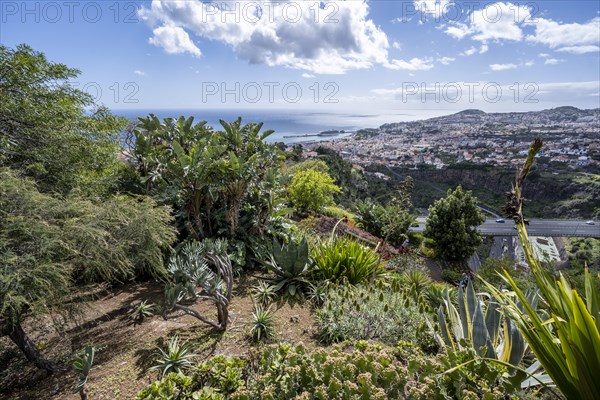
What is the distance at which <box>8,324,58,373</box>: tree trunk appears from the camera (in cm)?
332

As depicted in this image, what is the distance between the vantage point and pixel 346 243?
19.7 ft

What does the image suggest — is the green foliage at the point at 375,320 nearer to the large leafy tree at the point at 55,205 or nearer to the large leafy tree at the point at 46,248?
the large leafy tree at the point at 55,205

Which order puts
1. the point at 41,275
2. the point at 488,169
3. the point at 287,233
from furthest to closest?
the point at 488,169 → the point at 287,233 → the point at 41,275

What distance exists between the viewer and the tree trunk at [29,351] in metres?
3.32

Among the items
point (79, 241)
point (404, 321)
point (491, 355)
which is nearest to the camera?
point (491, 355)

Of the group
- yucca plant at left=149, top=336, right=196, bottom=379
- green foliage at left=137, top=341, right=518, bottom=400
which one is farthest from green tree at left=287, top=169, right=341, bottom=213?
green foliage at left=137, top=341, right=518, bottom=400

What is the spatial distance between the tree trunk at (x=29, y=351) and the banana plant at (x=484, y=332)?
4358 millimetres

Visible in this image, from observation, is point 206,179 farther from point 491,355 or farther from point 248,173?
point 491,355

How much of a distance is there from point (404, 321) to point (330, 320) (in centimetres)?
90

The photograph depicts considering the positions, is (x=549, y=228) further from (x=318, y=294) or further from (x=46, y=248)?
(x=46, y=248)

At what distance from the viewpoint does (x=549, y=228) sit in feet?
102

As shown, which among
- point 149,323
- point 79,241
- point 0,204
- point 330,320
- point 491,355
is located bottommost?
point 149,323

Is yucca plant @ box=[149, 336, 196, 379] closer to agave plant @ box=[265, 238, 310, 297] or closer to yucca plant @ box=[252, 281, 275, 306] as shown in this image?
yucca plant @ box=[252, 281, 275, 306]

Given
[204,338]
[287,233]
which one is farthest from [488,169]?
[204,338]
